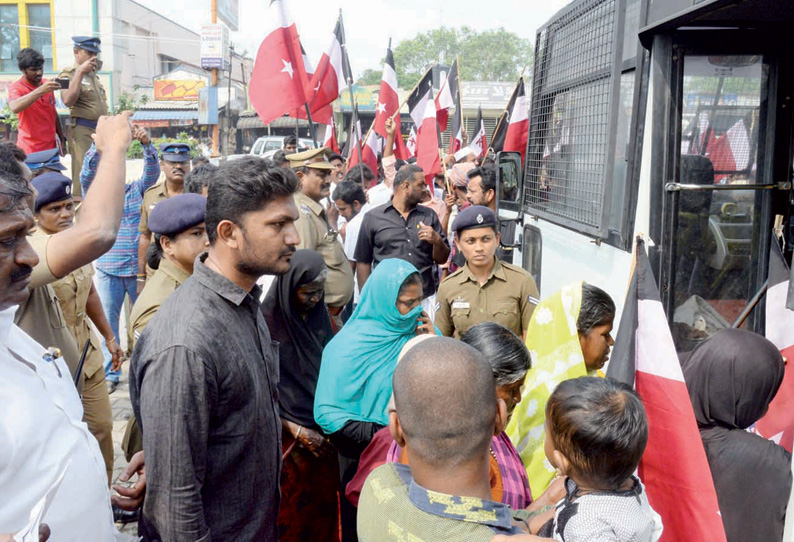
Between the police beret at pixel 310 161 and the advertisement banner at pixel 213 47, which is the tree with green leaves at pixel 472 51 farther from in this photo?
the police beret at pixel 310 161

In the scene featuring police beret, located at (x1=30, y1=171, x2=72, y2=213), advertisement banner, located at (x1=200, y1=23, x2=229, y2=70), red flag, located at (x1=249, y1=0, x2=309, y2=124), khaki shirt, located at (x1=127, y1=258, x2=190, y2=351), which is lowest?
khaki shirt, located at (x1=127, y1=258, x2=190, y2=351)

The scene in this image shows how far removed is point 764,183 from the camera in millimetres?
3154

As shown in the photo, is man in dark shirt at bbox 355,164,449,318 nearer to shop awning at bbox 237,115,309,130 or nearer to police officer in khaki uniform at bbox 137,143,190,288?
police officer in khaki uniform at bbox 137,143,190,288

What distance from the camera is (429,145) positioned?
28.3 ft

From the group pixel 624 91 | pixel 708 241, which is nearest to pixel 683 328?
pixel 708 241

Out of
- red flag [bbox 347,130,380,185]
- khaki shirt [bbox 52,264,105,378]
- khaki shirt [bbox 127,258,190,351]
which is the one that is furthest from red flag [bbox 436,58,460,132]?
khaki shirt [bbox 127,258,190,351]

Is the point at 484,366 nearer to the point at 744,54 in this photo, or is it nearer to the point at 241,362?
the point at 241,362

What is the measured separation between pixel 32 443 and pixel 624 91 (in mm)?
2866

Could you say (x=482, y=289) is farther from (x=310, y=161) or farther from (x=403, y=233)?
(x=310, y=161)

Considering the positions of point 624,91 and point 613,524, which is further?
point 624,91

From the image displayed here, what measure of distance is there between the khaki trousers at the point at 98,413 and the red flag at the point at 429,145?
5496 mm

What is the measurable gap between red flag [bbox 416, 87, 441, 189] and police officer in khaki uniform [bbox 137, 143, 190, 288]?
131 inches

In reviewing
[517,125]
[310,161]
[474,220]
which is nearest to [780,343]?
[474,220]

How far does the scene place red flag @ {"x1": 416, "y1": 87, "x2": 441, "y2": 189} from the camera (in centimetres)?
840
